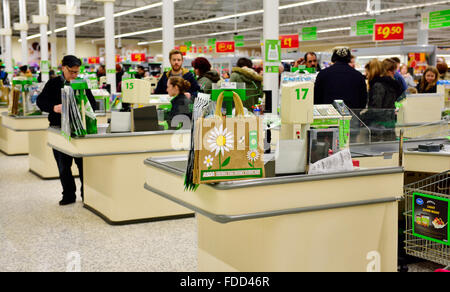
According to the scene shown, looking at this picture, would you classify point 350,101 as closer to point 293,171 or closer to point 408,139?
point 408,139

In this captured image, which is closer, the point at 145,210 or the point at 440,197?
the point at 440,197

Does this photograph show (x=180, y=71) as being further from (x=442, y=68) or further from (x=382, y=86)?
(x=442, y=68)

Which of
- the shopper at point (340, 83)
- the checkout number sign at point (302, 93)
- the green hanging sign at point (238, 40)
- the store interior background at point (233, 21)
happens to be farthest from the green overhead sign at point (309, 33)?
the checkout number sign at point (302, 93)

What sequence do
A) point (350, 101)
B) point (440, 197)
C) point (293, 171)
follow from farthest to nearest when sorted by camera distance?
point (350, 101)
point (440, 197)
point (293, 171)

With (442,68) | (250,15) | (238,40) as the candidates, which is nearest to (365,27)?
(250,15)

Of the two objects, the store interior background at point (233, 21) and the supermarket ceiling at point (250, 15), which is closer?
the supermarket ceiling at point (250, 15)

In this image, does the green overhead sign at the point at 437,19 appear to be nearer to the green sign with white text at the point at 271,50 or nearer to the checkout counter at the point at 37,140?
the green sign with white text at the point at 271,50

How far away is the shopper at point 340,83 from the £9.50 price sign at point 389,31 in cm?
1472

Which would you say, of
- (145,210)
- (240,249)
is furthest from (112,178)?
(240,249)

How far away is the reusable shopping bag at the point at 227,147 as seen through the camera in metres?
2.66

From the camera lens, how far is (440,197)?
133 inches

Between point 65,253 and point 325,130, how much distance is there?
2471mm

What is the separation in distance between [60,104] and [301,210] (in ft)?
12.2
